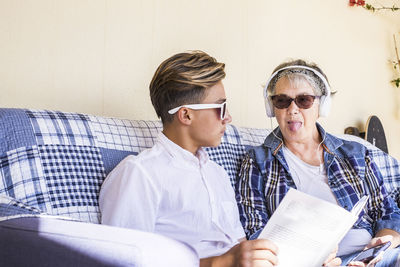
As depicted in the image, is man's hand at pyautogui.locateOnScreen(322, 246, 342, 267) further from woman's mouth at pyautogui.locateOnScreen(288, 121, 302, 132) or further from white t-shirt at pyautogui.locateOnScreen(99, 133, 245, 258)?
woman's mouth at pyautogui.locateOnScreen(288, 121, 302, 132)

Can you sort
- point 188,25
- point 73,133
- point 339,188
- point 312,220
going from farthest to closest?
point 188,25
point 339,188
point 73,133
point 312,220

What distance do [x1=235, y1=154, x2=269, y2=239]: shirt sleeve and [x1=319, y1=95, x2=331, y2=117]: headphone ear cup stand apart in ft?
1.27

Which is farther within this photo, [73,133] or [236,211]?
[236,211]

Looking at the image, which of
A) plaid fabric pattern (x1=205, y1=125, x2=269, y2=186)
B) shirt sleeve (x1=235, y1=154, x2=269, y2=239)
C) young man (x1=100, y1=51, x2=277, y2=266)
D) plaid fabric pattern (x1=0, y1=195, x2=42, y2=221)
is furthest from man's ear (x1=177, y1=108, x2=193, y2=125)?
plaid fabric pattern (x1=0, y1=195, x2=42, y2=221)

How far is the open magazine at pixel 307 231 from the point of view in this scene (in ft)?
4.17

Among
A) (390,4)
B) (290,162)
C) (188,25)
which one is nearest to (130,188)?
(290,162)

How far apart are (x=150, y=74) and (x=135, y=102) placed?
166 mm

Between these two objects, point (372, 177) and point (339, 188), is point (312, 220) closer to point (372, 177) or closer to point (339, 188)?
point (339, 188)

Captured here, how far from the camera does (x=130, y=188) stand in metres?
1.55

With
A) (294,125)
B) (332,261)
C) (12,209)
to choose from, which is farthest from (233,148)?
(12,209)

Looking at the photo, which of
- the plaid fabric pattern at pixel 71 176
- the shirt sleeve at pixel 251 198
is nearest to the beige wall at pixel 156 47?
the plaid fabric pattern at pixel 71 176

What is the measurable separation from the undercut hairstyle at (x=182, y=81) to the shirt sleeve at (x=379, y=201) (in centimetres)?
87

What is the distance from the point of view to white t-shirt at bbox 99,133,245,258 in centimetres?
155

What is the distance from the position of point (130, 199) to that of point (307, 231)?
1.78ft
